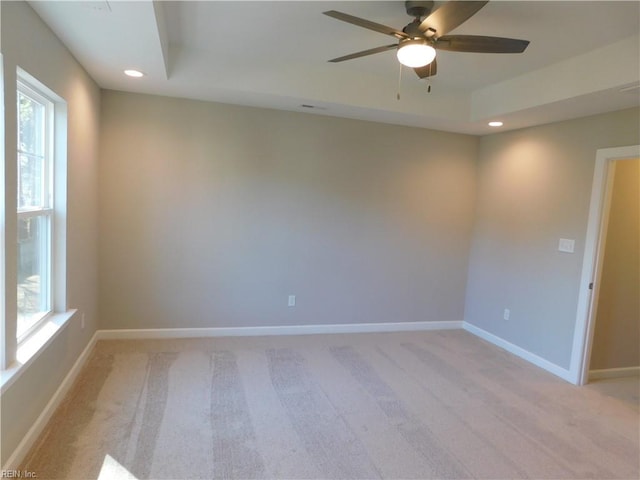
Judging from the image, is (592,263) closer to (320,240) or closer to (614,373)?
(614,373)

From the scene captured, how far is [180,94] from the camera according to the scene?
3.59m

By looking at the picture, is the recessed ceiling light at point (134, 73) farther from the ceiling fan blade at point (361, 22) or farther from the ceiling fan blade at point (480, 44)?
the ceiling fan blade at point (480, 44)

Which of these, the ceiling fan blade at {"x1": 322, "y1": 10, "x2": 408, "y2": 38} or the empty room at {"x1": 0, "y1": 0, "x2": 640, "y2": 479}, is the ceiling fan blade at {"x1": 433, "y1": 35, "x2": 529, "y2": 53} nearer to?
the empty room at {"x1": 0, "y1": 0, "x2": 640, "y2": 479}

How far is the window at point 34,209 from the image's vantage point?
228cm

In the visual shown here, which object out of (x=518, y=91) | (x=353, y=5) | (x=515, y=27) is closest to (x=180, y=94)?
(x=353, y=5)

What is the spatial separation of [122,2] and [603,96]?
3209 mm

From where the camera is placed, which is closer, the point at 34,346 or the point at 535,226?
the point at 34,346

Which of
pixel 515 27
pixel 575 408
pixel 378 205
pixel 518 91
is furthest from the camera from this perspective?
pixel 378 205

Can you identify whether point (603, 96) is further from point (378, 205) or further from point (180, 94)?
point (180, 94)

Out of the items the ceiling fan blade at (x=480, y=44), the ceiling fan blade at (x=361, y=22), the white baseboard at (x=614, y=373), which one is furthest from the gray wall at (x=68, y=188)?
the white baseboard at (x=614, y=373)

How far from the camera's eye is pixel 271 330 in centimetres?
422

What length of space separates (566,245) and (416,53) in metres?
2.55

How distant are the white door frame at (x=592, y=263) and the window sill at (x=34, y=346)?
13.4 feet

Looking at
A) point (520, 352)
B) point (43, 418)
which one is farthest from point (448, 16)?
point (520, 352)
